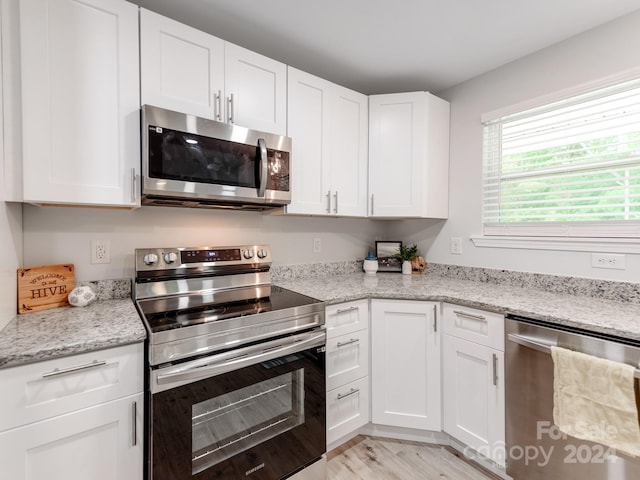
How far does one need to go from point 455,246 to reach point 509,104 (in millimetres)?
1014

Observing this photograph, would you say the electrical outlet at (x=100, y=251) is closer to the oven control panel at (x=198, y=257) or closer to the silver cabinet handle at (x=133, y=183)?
the oven control panel at (x=198, y=257)

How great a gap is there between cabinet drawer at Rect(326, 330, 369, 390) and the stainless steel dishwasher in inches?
28.8

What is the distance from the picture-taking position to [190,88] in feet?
5.04

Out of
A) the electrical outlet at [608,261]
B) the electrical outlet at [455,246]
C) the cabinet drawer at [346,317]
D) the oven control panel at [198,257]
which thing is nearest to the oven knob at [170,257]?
the oven control panel at [198,257]

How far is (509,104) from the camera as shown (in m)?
2.06

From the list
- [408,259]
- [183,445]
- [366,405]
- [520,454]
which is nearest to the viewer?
[183,445]

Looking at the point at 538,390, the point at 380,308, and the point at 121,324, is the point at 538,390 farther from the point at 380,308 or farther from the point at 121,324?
the point at 121,324

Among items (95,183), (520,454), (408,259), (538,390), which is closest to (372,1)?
(95,183)

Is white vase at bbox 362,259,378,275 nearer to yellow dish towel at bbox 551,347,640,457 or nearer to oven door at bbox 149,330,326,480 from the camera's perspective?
oven door at bbox 149,330,326,480

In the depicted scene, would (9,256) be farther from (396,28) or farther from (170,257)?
(396,28)

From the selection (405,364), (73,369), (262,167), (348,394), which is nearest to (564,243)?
(405,364)

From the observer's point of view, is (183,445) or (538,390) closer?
(183,445)

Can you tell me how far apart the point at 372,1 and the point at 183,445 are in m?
2.10

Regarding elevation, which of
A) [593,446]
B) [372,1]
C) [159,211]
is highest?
[372,1]
